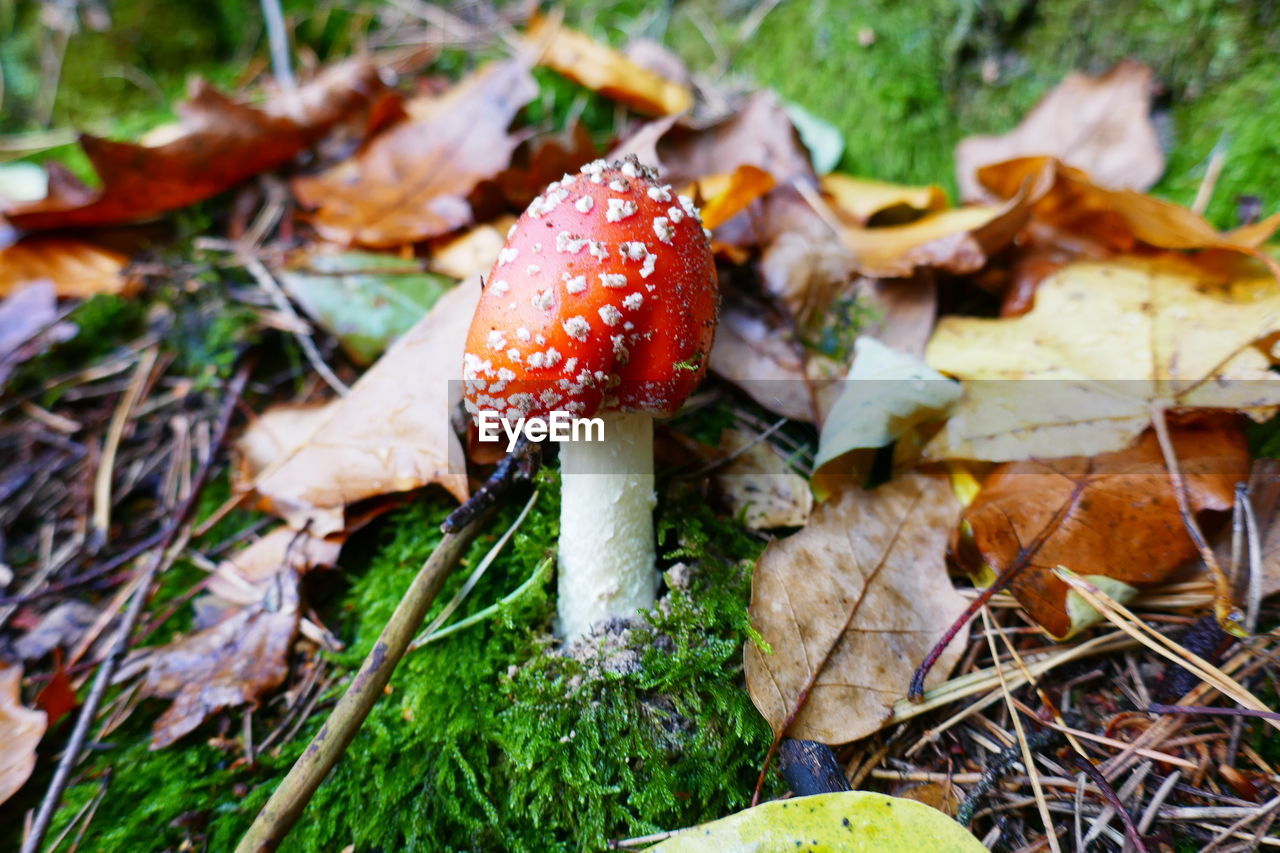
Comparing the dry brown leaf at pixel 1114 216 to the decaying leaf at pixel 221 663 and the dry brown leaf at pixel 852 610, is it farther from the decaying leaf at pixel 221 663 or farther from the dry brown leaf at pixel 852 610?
the decaying leaf at pixel 221 663

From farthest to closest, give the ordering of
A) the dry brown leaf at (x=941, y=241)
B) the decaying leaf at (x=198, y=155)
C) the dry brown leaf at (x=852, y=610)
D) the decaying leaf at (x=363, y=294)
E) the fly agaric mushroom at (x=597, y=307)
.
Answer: the decaying leaf at (x=198, y=155) < the decaying leaf at (x=363, y=294) < the dry brown leaf at (x=941, y=241) < the dry brown leaf at (x=852, y=610) < the fly agaric mushroom at (x=597, y=307)

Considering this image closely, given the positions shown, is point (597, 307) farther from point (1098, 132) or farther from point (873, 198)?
point (1098, 132)

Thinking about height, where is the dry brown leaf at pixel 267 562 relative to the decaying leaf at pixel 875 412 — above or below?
below

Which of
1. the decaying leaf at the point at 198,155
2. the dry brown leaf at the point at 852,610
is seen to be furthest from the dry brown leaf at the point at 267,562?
the decaying leaf at the point at 198,155

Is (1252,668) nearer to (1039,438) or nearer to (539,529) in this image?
(1039,438)

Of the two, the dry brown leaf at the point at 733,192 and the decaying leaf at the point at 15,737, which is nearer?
the decaying leaf at the point at 15,737

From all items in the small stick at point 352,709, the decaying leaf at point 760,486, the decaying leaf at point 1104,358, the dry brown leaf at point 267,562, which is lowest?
the dry brown leaf at point 267,562

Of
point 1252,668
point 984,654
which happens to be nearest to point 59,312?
point 984,654
